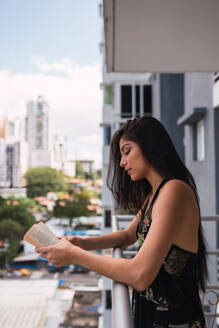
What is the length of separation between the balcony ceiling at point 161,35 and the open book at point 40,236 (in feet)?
3.38

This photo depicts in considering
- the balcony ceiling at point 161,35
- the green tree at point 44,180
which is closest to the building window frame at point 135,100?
the balcony ceiling at point 161,35

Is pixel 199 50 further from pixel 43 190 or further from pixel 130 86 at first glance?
pixel 43 190

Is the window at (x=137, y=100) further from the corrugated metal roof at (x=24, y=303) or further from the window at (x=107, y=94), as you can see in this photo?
the corrugated metal roof at (x=24, y=303)

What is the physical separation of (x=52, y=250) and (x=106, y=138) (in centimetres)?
993

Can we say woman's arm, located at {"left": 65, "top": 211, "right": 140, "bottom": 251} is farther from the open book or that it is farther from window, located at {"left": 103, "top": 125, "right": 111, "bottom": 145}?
window, located at {"left": 103, "top": 125, "right": 111, "bottom": 145}

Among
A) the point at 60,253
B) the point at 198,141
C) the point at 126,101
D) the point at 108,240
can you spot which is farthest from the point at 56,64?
the point at 60,253

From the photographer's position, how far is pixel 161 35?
1.81m

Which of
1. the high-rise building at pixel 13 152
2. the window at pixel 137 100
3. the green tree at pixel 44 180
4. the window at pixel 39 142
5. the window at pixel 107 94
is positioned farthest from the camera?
the window at pixel 39 142

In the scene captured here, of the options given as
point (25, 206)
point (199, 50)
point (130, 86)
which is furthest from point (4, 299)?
point (199, 50)

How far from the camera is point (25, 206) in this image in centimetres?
2541

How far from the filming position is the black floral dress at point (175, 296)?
829mm

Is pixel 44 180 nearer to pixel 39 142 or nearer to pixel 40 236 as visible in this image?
pixel 39 142

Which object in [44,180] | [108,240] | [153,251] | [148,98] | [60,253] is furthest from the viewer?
[44,180]

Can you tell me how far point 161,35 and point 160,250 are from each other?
137 centimetres
